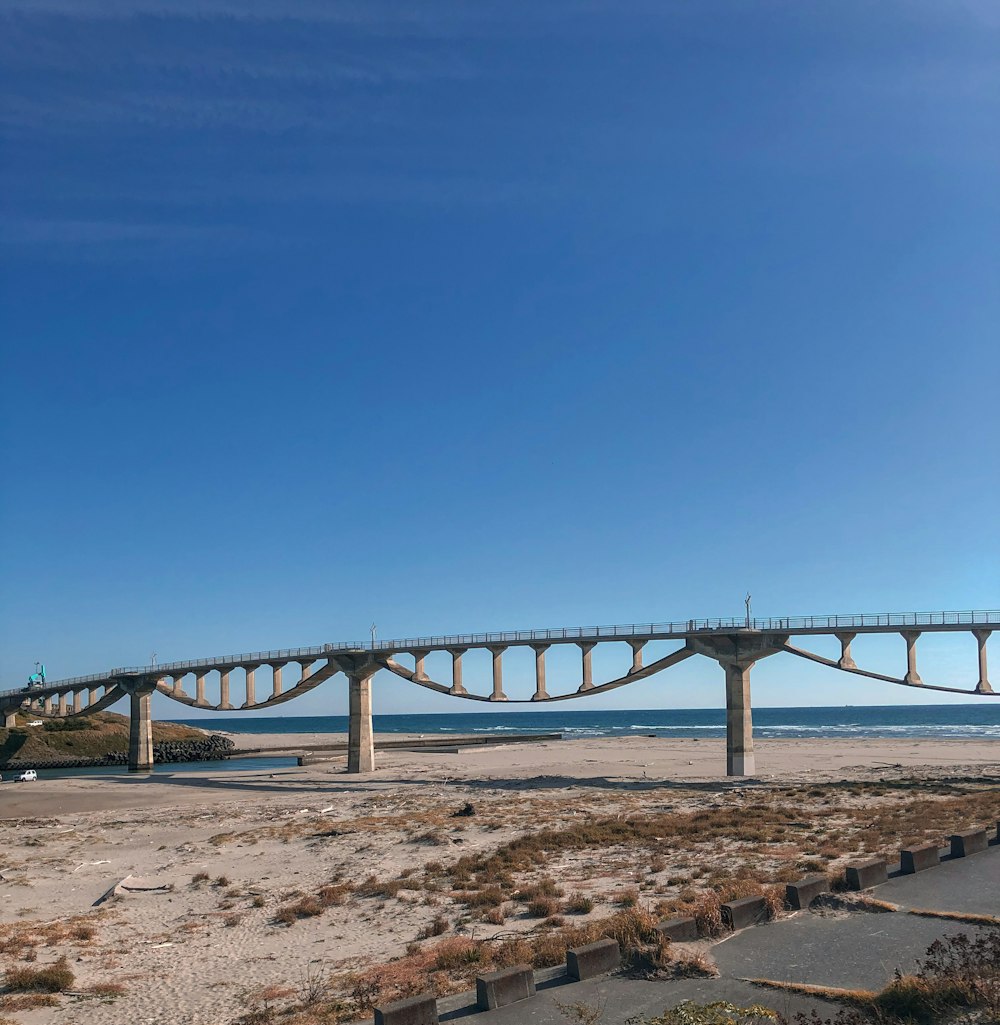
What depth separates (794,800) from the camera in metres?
32.1

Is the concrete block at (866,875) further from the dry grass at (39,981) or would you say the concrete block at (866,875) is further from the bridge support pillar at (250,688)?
the bridge support pillar at (250,688)

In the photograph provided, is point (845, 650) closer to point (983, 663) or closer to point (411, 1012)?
point (983, 663)

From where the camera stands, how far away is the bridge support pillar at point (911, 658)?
40.0 meters

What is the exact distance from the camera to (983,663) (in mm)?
38656

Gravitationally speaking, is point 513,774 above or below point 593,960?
below

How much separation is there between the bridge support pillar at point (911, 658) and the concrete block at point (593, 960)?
3521cm

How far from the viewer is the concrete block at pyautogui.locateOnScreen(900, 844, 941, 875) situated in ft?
43.6

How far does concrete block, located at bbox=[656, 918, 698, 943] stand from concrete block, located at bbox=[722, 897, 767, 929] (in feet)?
1.56

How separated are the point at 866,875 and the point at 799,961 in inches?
135

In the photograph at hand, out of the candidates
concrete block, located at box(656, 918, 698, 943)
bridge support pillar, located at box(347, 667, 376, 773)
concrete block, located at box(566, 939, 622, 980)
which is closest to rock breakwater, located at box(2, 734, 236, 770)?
bridge support pillar, located at box(347, 667, 376, 773)

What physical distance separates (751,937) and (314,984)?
20.1 ft

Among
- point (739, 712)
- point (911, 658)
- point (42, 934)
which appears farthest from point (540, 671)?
point (42, 934)

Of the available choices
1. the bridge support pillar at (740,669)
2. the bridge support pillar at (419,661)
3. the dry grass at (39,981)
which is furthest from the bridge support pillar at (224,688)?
the dry grass at (39,981)

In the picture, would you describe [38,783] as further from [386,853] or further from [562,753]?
[386,853]
